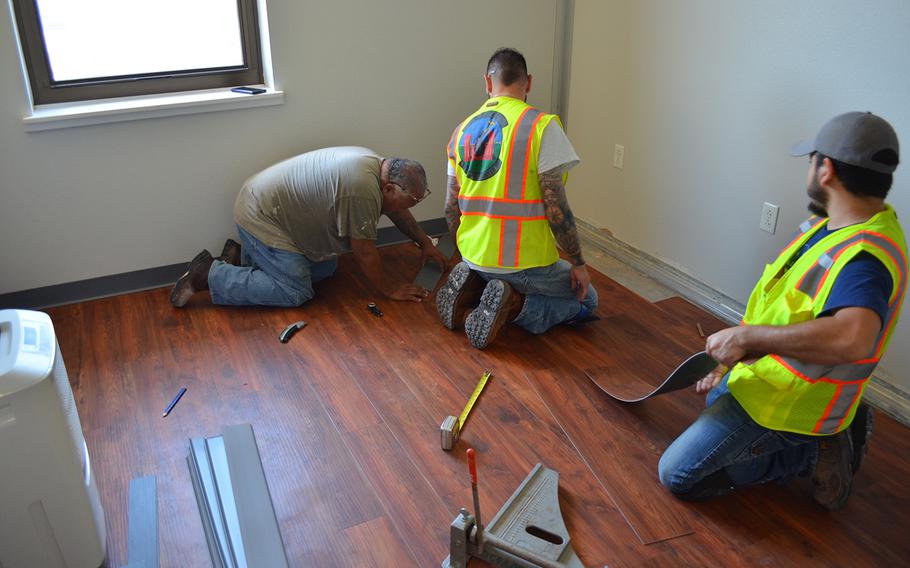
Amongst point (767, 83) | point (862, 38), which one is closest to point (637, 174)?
point (767, 83)

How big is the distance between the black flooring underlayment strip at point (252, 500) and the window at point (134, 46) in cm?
190

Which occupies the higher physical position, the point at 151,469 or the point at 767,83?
the point at 767,83

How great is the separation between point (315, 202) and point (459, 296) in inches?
31.8

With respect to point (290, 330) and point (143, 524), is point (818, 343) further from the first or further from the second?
point (290, 330)

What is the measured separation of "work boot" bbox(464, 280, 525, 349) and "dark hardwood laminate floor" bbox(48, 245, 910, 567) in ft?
0.25

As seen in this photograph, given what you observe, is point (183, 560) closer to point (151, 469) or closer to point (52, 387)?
point (151, 469)

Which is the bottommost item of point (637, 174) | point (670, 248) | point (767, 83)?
point (670, 248)

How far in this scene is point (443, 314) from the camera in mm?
3229

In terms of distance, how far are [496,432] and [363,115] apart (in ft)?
6.53

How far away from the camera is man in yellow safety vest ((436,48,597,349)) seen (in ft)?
9.25

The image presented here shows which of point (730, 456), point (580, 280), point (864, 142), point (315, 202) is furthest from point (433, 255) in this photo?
point (864, 142)

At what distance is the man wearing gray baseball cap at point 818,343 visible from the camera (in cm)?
190

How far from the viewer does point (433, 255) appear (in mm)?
3719

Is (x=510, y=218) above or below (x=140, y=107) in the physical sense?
below
